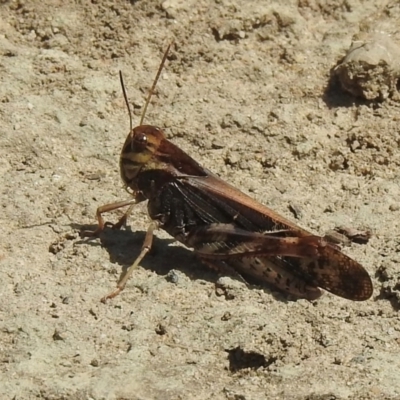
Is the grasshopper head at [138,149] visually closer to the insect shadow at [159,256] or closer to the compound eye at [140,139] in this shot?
the compound eye at [140,139]

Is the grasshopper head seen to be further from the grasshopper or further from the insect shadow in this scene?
the insect shadow

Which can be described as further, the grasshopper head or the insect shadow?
the grasshopper head

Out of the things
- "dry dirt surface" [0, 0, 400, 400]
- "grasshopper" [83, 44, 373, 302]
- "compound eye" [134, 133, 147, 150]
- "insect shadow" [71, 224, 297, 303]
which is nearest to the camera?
"dry dirt surface" [0, 0, 400, 400]

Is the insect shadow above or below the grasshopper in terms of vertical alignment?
below

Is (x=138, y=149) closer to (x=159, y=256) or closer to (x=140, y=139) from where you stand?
(x=140, y=139)

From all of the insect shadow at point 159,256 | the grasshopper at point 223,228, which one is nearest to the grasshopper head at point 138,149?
the grasshopper at point 223,228

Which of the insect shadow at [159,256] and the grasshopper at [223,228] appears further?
the insect shadow at [159,256]

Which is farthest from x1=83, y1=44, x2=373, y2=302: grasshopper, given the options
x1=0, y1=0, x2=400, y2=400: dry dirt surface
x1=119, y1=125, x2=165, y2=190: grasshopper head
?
x1=0, y1=0, x2=400, y2=400: dry dirt surface
